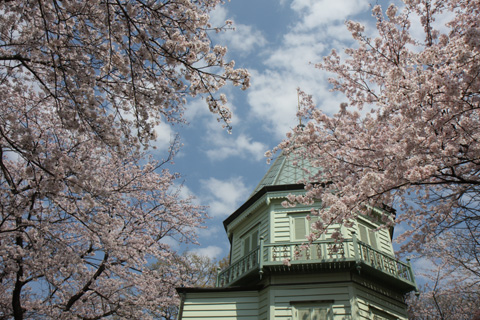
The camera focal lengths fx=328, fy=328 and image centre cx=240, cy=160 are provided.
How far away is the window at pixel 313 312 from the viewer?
11117 mm

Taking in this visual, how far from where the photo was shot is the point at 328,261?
11.5 meters

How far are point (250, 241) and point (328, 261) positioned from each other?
444cm

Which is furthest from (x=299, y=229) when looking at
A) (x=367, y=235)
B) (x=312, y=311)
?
(x=312, y=311)

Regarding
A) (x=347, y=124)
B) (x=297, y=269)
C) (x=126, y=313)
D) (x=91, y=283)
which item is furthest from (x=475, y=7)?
(x=126, y=313)

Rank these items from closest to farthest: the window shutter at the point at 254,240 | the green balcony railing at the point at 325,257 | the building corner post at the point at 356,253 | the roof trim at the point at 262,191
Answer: the building corner post at the point at 356,253
the green balcony railing at the point at 325,257
the roof trim at the point at 262,191
the window shutter at the point at 254,240

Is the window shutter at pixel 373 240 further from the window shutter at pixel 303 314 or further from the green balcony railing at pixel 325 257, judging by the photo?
the window shutter at pixel 303 314

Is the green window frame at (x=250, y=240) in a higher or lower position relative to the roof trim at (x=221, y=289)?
higher

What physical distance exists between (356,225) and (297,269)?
353 cm

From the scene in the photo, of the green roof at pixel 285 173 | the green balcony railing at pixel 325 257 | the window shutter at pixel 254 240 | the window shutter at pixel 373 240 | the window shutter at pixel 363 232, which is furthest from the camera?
the green roof at pixel 285 173

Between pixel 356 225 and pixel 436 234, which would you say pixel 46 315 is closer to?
pixel 356 225

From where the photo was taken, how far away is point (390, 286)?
12672 mm

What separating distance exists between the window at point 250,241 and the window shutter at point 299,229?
201 centimetres

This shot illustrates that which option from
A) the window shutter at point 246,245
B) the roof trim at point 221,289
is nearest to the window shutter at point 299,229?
the roof trim at point 221,289

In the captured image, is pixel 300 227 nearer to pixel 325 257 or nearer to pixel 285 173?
pixel 325 257
